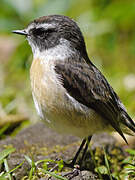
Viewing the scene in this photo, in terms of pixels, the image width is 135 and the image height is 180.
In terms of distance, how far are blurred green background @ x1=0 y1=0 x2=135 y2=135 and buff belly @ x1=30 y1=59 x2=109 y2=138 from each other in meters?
3.21

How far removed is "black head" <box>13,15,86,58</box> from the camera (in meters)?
5.11

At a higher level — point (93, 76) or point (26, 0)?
point (26, 0)

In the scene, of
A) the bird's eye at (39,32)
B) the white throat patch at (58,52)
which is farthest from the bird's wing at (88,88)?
the bird's eye at (39,32)

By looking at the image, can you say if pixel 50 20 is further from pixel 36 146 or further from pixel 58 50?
pixel 36 146

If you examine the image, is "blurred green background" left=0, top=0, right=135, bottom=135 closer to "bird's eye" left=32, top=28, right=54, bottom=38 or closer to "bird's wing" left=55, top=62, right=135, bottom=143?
"bird's eye" left=32, top=28, right=54, bottom=38

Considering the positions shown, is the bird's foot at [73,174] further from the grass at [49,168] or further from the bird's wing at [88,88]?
the bird's wing at [88,88]

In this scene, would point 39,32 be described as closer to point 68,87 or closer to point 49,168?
point 68,87

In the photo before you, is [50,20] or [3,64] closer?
[50,20]

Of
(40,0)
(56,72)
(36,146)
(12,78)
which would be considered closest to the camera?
(56,72)

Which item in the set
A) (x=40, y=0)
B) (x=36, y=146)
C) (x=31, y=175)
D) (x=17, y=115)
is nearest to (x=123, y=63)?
(x=40, y=0)

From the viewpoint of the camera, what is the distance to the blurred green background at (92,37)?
854cm

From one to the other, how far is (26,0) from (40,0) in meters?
0.34

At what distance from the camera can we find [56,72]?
15.8ft

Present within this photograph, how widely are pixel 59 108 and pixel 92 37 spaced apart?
5339 mm
